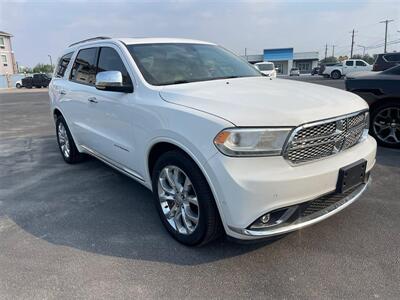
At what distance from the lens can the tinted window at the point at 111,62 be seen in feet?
11.3

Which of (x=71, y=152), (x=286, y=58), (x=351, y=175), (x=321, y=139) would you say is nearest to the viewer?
(x=321, y=139)

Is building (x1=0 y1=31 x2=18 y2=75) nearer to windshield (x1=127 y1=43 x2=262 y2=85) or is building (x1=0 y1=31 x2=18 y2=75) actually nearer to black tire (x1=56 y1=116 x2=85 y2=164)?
black tire (x1=56 y1=116 x2=85 y2=164)

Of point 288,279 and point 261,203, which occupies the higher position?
point 261,203

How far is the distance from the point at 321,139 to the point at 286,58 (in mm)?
71458

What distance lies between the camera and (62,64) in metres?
5.60

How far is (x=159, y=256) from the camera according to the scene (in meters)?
2.85

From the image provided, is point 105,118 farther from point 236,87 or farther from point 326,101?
point 326,101

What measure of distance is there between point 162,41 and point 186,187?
78.0 inches

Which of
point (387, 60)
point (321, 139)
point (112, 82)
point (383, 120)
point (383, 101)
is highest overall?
point (112, 82)

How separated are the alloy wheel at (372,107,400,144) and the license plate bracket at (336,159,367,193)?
3375 mm

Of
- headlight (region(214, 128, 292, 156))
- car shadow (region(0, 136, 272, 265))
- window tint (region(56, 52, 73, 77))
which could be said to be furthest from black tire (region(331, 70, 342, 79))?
headlight (region(214, 128, 292, 156))

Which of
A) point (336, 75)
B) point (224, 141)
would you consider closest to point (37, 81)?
point (336, 75)

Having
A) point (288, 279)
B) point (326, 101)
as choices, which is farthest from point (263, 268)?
point (326, 101)

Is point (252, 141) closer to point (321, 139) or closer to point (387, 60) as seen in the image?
point (321, 139)
